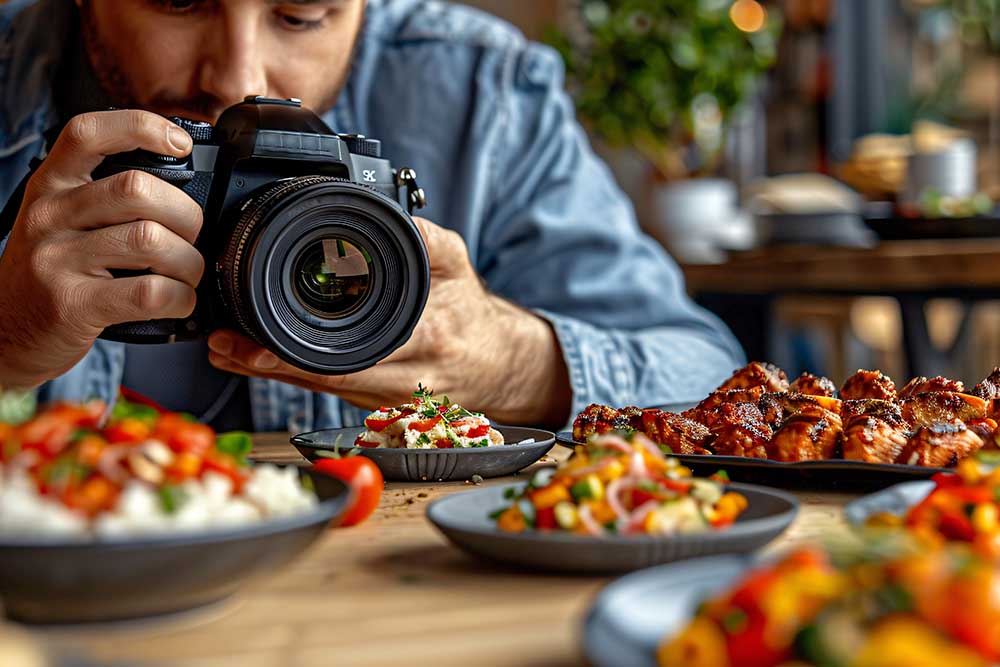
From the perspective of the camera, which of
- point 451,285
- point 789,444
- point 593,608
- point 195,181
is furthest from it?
point 451,285

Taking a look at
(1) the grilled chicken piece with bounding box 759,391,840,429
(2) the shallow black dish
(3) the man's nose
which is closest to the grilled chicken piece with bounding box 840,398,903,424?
(1) the grilled chicken piece with bounding box 759,391,840,429

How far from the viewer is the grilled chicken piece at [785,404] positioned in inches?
35.0

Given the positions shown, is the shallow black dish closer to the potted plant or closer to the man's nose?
the potted plant

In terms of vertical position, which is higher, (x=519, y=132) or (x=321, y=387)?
(x=519, y=132)

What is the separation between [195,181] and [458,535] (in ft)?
1.88

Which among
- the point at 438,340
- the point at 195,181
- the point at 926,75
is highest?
the point at 926,75

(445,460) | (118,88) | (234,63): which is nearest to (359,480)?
(445,460)

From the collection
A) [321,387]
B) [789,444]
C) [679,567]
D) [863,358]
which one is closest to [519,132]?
[321,387]

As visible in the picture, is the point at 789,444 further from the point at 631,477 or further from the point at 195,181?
the point at 195,181

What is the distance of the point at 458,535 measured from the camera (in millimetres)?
591

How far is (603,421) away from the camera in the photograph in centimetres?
90

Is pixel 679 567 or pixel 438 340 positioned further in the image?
pixel 438 340

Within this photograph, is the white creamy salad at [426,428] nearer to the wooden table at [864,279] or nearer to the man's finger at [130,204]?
the man's finger at [130,204]

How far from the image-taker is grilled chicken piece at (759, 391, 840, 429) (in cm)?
89
